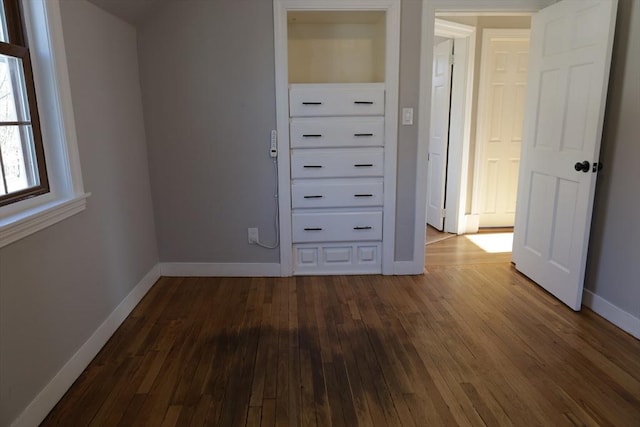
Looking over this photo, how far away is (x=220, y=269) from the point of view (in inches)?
136

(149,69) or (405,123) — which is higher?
(149,69)

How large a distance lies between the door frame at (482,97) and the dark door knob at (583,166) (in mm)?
1930

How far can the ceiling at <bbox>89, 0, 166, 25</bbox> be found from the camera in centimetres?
253

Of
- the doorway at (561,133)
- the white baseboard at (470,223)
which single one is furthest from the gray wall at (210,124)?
the white baseboard at (470,223)

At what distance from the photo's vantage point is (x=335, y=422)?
72.4 inches

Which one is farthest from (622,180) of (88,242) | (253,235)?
(88,242)

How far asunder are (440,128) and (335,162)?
195 cm

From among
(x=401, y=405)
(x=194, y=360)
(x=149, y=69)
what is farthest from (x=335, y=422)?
(x=149, y=69)

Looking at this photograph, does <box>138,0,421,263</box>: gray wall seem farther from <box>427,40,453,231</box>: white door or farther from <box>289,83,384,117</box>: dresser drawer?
<box>427,40,453,231</box>: white door

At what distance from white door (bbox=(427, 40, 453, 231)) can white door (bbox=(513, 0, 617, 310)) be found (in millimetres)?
1351

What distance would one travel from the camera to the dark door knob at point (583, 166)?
8.62 ft

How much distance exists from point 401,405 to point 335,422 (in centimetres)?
32

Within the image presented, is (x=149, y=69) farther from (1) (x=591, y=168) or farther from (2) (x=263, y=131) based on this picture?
(1) (x=591, y=168)

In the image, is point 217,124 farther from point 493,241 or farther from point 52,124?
point 493,241
